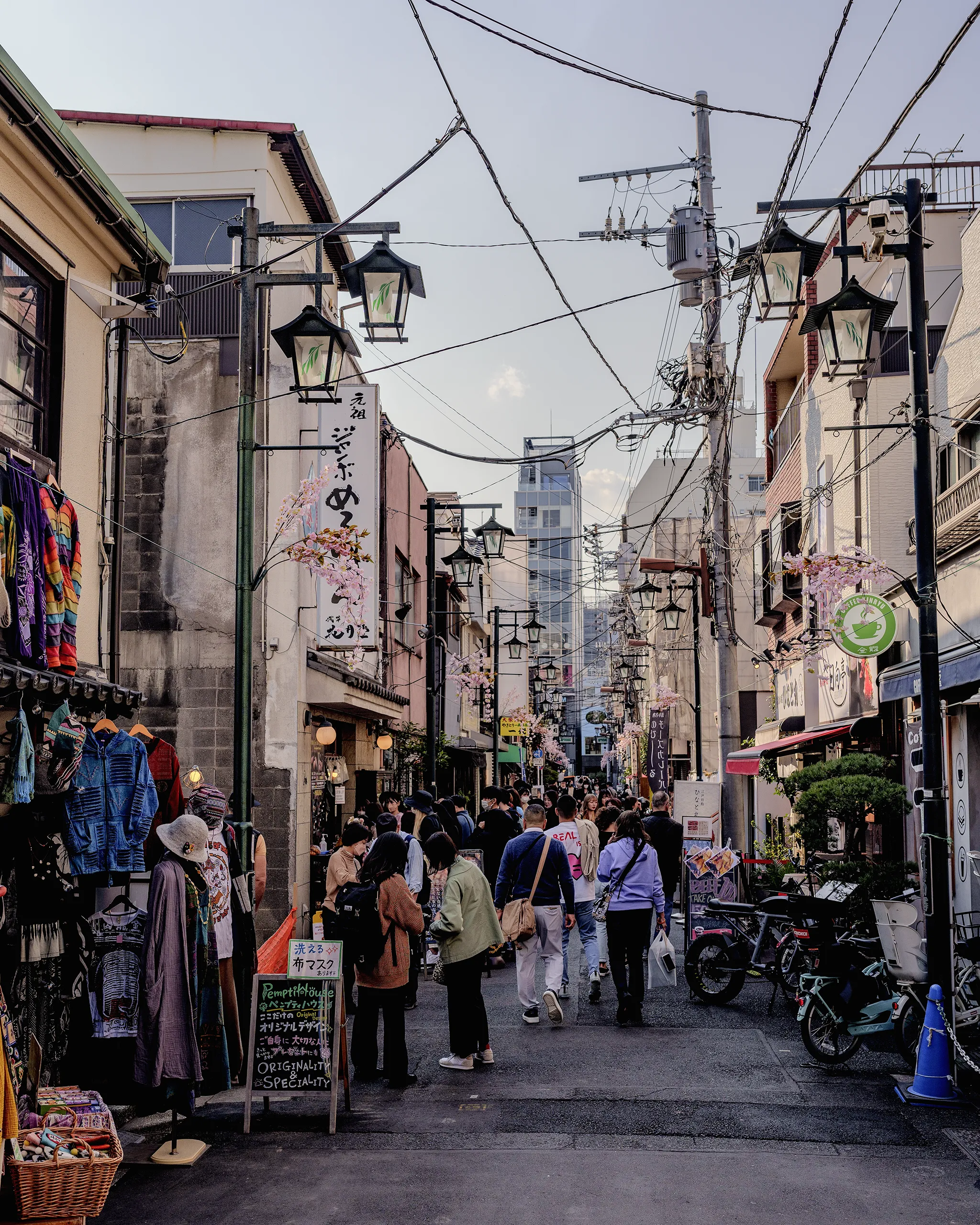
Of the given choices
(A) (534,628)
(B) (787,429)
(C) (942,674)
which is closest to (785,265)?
(C) (942,674)

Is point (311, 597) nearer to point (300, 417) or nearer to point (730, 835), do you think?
point (300, 417)

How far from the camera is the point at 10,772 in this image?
7.14 meters

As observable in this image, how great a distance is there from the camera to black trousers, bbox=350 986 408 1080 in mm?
9164

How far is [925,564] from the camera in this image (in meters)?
9.82

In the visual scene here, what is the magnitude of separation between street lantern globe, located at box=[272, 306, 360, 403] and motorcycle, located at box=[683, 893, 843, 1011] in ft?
21.9

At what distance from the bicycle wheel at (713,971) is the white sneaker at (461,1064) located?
3.63m

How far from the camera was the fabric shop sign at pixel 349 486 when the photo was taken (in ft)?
56.6

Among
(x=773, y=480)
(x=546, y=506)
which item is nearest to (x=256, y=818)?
(x=773, y=480)

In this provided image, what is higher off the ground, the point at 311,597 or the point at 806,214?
the point at 806,214

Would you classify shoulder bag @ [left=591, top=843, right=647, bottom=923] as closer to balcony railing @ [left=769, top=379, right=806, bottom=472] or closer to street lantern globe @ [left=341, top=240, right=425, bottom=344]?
street lantern globe @ [left=341, top=240, right=425, bottom=344]

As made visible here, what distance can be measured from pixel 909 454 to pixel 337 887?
11.3m

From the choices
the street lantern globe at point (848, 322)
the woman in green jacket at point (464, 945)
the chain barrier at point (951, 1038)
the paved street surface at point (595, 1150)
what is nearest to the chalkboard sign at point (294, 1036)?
the paved street surface at point (595, 1150)

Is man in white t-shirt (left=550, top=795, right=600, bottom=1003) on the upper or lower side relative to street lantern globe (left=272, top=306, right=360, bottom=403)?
lower

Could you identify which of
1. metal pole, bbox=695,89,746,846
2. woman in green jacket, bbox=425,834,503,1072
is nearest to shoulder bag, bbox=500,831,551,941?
woman in green jacket, bbox=425,834,503,1072
